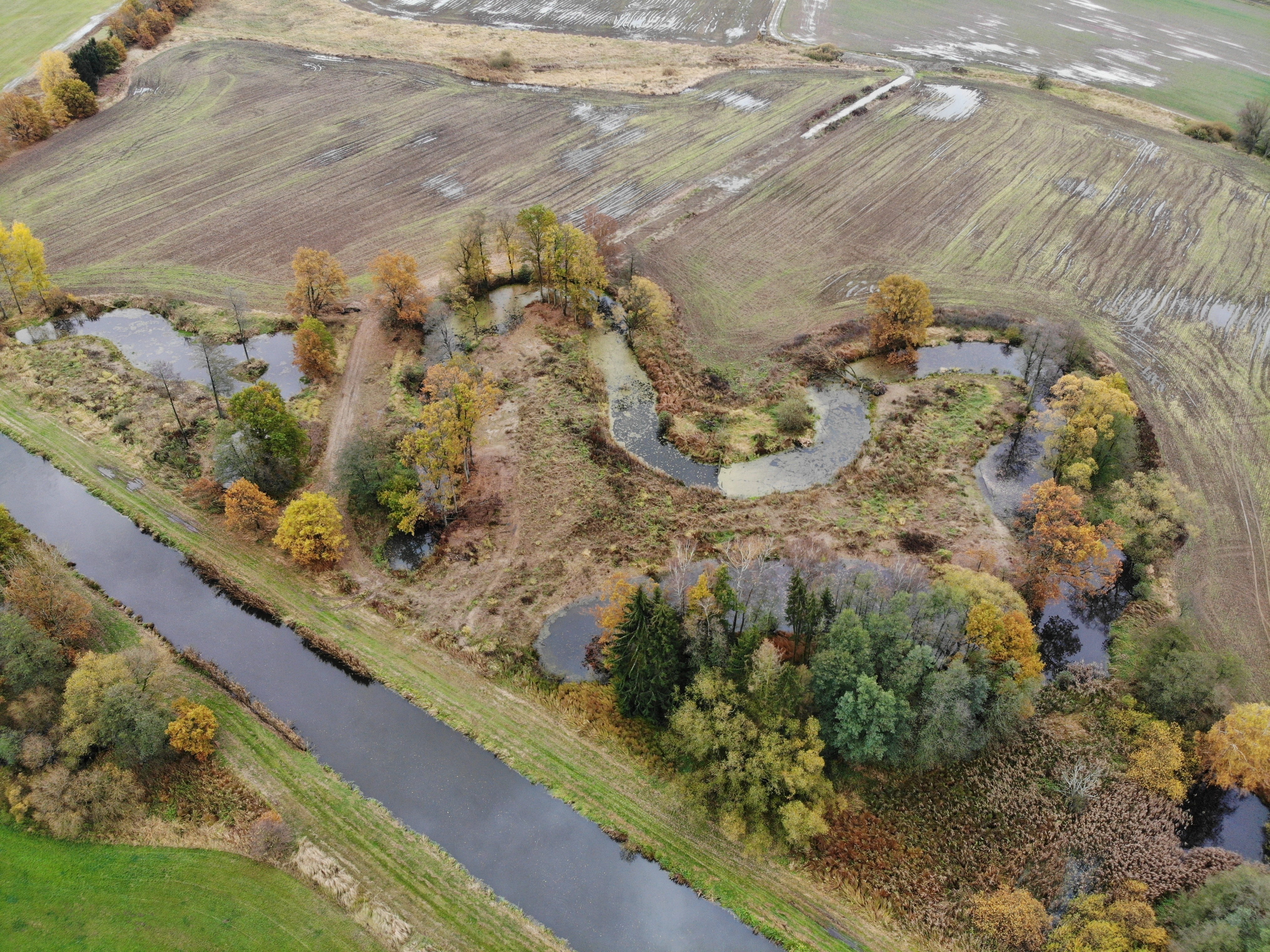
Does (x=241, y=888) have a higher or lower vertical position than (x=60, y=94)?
lower

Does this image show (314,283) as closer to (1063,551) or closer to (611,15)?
(1063,551)

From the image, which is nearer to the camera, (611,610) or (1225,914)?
(1225,914)

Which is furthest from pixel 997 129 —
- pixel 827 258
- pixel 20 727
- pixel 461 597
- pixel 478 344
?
pixel 20 727

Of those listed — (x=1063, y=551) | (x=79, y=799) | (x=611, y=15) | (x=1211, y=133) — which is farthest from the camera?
(x=611, y=15)

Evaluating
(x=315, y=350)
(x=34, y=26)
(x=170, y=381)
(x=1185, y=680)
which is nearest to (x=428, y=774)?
(x=315, y=350)

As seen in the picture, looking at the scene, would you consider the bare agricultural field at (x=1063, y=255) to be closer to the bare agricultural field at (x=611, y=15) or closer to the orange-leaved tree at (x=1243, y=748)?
the orange-leaved tree at (x=1243, y=748)

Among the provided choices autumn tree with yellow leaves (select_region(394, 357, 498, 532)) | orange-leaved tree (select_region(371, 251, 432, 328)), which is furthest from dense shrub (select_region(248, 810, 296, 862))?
orange-leaved tree (select_region(371, 251, 432, 328))
